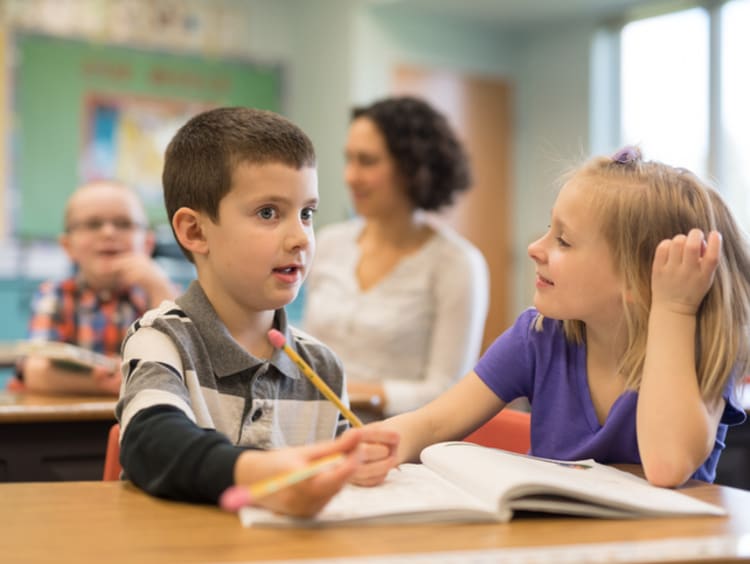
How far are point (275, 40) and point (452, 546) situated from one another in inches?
239

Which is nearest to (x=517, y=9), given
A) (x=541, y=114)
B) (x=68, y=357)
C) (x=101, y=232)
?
(x=541, y=114)

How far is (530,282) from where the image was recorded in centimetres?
660

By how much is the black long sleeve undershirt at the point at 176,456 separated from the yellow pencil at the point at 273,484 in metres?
0.06

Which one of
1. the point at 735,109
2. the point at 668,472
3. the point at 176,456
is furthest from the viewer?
the point at 735,109

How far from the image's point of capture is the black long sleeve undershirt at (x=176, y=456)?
92cm

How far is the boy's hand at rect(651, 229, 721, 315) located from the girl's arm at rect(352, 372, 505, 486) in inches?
12.3

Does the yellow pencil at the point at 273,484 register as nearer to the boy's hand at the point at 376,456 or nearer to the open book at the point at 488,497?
the open book at the point at 488,497

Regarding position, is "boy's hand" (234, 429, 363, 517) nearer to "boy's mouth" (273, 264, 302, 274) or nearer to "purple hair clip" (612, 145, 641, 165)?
"boy's mouth" (273, 264, 302, 274)

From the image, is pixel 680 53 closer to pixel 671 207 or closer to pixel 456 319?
pixel 456 319

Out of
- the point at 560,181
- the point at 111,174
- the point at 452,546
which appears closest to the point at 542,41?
the point at 111,174

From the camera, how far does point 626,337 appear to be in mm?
1297

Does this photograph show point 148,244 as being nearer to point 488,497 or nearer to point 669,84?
point 488,497

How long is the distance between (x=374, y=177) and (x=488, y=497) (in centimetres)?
206

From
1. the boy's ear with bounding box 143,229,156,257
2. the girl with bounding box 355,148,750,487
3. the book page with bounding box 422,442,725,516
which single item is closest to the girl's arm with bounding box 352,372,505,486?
the girl with bounding box 355,148,750,487
